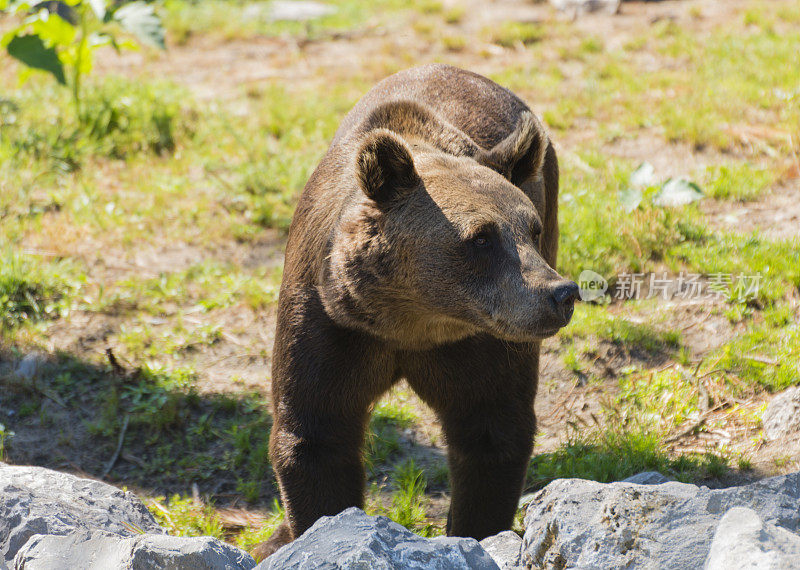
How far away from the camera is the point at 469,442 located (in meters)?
4.05

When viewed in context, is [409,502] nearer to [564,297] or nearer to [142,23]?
[564,297]

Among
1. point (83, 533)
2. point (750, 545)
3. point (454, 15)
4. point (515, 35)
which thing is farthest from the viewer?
point (454, 15)

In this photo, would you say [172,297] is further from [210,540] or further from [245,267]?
[210,540]

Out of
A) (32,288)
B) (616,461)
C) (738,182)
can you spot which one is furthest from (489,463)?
(738,182)

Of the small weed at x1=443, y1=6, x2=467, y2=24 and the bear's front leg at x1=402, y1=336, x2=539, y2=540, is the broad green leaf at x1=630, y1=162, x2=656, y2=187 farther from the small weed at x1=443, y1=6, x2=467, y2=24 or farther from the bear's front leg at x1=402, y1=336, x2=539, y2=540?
the small weed at x1=443, y1=6, x2=467, y2=24

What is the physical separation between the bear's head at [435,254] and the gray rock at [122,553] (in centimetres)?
106

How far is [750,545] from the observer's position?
2668 millimetres

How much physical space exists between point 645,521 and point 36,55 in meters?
6.99

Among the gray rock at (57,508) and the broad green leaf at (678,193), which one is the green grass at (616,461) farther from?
the broad green leaf at (678,193)

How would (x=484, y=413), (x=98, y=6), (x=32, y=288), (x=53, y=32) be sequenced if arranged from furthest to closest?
(x=53, y=32) → (x=98, y=6) → (x=32, y=288) → (x=484, y=413)

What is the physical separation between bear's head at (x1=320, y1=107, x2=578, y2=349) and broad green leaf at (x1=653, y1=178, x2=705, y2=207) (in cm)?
325

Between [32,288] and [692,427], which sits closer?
[692,427]

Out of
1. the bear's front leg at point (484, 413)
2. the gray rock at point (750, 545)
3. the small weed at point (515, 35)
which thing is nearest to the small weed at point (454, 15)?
the small weed at point (515, 35)

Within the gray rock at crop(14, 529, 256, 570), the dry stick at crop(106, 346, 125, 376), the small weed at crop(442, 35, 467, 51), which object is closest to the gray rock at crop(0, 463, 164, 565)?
the gray rock at crop(14, 529, 256, 570)
